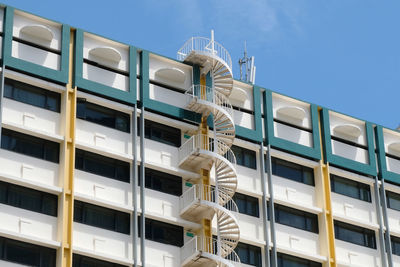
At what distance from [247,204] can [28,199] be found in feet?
51.3

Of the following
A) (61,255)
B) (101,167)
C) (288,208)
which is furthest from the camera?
(288,208)

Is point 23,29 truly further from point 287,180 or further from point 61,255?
point 287,180

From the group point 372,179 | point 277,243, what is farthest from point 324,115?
point 277,243

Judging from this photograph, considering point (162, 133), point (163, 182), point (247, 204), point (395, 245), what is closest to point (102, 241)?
point (163, 182)

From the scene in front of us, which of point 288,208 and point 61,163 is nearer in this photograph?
point 61,163

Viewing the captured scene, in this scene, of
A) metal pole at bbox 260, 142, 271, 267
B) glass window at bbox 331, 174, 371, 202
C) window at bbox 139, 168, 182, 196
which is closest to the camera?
window at bbox 139, 168, 182, 196

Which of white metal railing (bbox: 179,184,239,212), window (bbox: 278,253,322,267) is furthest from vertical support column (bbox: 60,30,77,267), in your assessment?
window (bbox: 278,253,322,267)

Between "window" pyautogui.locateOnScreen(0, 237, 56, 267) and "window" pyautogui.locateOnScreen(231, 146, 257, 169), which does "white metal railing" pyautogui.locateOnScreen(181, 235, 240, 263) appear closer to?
"window" pyautogui.locateOnScreen(231, 146, 257, 169)

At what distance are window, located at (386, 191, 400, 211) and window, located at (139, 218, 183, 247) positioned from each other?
18072mm

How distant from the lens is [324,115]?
288 ft

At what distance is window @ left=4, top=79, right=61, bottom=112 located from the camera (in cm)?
7619

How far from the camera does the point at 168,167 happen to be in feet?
260

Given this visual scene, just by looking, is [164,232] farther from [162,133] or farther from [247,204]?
[247,204]

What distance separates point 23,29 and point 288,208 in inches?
834
